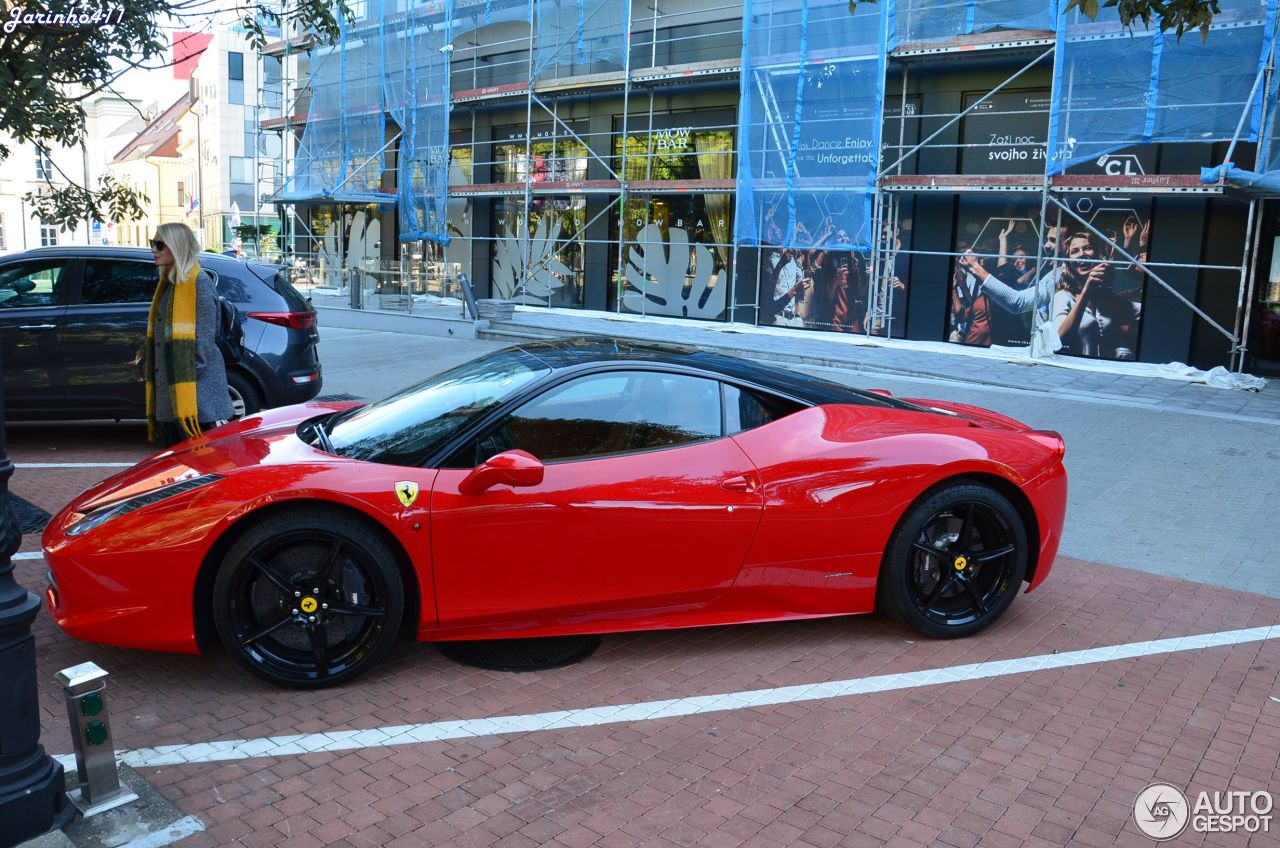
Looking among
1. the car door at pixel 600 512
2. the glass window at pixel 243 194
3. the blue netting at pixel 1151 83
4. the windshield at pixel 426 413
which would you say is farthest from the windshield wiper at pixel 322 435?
the glass window at pixel 243 194

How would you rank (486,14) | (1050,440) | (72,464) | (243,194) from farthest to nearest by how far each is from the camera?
(243,194) → (486,14) → (72,464) → (1050,440)

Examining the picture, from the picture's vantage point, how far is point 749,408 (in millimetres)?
4676

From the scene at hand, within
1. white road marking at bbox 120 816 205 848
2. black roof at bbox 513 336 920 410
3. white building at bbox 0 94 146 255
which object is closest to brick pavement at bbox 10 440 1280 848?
white road marking at bbox 120 816 205 848

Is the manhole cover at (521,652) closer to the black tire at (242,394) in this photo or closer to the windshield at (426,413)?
the windshield at (426,413)

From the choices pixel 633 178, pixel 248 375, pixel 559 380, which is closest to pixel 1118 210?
pixel 633 178

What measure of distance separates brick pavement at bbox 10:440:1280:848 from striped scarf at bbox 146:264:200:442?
5.54 ft

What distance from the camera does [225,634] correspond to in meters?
3.98

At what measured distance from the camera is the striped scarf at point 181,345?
605cm

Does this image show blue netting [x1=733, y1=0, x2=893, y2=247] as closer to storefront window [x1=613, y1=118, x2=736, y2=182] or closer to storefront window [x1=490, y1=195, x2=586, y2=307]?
storefront window [x1=613, y1=118, x2=736, y2=182]

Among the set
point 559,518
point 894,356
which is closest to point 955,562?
point 559,518

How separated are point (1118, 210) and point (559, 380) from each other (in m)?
13.6

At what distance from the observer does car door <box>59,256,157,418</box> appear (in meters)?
8.12

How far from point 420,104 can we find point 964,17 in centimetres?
1324

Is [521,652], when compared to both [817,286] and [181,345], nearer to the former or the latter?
[181,345]
